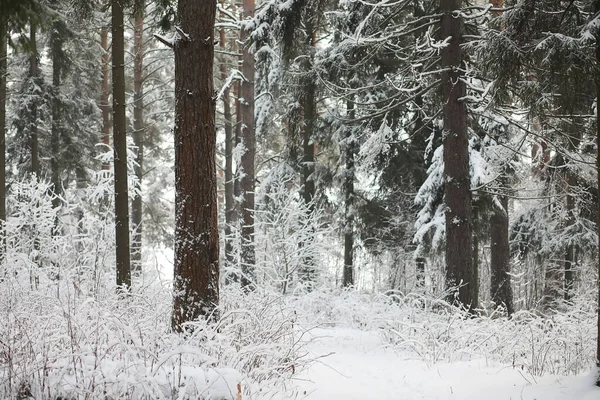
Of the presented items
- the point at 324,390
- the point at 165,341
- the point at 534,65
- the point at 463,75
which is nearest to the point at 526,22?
the point at 534,65

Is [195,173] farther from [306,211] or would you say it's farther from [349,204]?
[349,204]

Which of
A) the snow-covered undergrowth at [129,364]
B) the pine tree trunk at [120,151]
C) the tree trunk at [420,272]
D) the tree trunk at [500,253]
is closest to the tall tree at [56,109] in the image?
the pine tree trunk at [120,151]

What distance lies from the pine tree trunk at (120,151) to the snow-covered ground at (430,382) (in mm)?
3448

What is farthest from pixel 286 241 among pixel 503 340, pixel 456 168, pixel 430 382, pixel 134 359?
pixel 134 359

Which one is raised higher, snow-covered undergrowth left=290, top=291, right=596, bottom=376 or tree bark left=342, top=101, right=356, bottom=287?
tree bark left=342, top=101, right=356, bottom=287

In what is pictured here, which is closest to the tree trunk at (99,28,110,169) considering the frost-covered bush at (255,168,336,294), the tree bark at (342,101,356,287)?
the tree bark at (342,101,356,287)

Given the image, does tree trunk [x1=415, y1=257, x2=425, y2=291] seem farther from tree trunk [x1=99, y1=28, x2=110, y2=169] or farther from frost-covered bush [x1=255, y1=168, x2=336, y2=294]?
tree trunk [x1=99, y1=28, x2=110, y2=169]

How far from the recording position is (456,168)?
8.52m

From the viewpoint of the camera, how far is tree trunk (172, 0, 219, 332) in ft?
15.3

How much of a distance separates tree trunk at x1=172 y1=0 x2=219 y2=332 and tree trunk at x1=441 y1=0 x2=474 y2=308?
507cm

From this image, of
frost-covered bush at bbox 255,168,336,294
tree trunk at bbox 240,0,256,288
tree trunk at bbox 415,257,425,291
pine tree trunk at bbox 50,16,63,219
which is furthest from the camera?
pine tree trunk at bbox 50,16,63,219

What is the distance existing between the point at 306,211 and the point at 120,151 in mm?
4833

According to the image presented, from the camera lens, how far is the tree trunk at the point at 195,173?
4672mm

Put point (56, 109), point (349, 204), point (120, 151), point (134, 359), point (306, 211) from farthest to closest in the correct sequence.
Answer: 1. point (56, 109)
2. point (349, 204)
3. point (306, 211)
4. point (120, 151)
5. point (134, 359)
